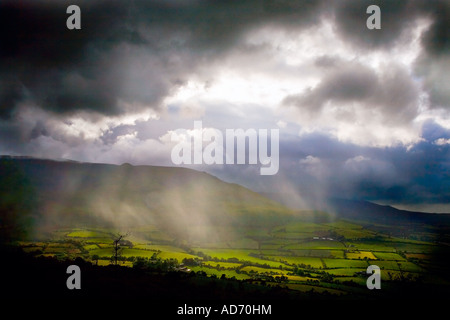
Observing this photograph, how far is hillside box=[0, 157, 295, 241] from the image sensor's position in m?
102

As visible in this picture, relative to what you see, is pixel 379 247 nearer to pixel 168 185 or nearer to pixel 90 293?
pixel 90 293

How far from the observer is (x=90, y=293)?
77.7 ft

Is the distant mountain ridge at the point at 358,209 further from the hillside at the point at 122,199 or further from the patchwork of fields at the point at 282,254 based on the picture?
the patchwork of fields at the point at 282,254

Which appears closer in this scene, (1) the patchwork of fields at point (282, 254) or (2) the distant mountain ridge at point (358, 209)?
(1) the patchwork of fields at point (282, 254)

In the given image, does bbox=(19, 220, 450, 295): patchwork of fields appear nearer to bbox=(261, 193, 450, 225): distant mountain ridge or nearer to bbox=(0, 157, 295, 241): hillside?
bbox=(0, 157, 295, 241): hillside

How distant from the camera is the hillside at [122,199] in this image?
10188cm

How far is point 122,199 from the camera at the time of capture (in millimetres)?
136500

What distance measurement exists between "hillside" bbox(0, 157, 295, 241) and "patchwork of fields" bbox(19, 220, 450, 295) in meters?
15.3

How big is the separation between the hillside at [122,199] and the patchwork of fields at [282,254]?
15257mm

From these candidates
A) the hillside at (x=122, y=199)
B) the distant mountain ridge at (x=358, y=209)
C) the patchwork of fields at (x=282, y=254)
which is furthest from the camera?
the distant mountain ridge at (x=358, y=209)

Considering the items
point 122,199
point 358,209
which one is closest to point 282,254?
point 122,199

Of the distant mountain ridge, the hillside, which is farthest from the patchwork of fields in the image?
the distant mountain ridge

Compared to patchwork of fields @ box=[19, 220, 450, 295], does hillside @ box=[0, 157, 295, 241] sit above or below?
above

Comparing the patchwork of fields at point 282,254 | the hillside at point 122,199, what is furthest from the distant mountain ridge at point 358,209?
the patchwork of fields at point 282,254
